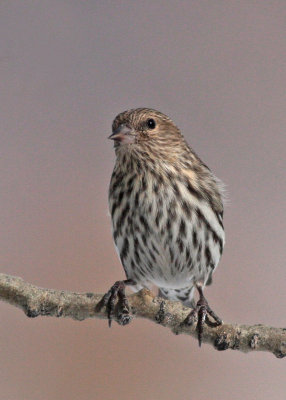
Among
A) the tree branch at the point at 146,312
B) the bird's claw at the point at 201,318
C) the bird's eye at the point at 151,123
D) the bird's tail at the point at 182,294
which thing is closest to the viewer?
the tree branch at the point at 146,312

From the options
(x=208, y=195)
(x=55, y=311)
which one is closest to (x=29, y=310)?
(x=55, y=311)

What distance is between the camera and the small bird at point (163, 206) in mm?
1437

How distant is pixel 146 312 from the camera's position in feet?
3.93

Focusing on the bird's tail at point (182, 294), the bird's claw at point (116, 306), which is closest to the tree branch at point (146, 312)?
the bird's claw at point (116, 306)

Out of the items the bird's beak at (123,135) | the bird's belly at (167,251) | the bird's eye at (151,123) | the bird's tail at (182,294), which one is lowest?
the bird's tail at (182,294)

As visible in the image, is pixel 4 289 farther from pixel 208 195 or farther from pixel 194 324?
pixel 208 195

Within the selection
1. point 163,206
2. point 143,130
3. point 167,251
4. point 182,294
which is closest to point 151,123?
point 143,130

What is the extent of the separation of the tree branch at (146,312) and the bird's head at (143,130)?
361mm

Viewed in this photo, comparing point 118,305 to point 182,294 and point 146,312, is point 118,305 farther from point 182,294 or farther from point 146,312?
point 182,294

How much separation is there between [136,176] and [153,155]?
0.07m

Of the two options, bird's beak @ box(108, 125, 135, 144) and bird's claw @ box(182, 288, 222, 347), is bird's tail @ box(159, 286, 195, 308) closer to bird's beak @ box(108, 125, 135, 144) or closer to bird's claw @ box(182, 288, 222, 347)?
bird's claw @ box(182, 288, 222, 347)

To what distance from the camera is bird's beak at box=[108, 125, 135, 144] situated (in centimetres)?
127

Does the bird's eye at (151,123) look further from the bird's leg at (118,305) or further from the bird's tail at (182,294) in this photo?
the bird's tail at (182,294)

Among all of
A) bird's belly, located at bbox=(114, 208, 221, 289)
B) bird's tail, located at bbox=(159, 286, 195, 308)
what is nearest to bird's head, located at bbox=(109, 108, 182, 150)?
bird's belly, located at bbox=(114, 208, 221, 289)
